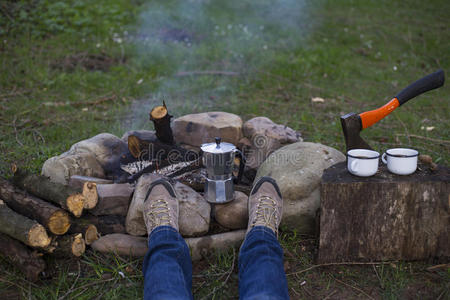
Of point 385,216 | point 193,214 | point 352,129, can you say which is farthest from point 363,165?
point 193,214

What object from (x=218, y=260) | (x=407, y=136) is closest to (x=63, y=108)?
(x=218, y=260)

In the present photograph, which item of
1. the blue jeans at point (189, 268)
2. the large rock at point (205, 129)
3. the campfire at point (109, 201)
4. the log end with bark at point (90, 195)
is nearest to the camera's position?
the blue jeans at point (189, 268)

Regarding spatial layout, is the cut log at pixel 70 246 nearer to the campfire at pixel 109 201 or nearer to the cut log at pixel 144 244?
the campfire at pixel 109 201

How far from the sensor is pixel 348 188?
2.68 m

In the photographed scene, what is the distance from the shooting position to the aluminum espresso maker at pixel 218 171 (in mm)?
3012

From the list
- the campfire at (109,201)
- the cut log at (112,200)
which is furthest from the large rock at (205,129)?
the cut log at (112,200)

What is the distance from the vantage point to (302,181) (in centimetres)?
319

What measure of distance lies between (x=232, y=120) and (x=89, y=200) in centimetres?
168

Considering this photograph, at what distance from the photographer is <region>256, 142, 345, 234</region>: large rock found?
315 cm

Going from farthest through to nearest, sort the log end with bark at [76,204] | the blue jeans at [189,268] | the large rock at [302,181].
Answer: the large rock at [302,181] → the log end with bark at [76,204] → the blue jeans at [189,268]

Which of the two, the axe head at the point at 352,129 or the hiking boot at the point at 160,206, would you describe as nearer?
the hiking boot at the point at 160,206

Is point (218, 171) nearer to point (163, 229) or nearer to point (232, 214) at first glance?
point (232, 214)

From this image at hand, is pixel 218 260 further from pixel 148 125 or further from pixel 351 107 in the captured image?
pixel 351 107

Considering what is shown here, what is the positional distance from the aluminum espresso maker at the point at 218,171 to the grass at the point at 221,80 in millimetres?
520
